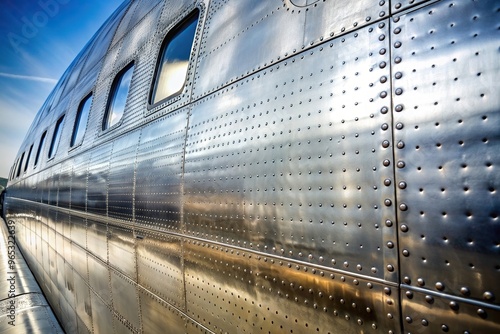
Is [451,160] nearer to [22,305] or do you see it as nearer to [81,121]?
[81,121]

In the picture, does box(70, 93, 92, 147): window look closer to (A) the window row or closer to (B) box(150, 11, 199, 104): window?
(A) the window row

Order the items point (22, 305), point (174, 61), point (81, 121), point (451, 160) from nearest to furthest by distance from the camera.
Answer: point (451, 160) → point (174, 61) → point (81, 121) → point (22, 305)

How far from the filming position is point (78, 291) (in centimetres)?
604

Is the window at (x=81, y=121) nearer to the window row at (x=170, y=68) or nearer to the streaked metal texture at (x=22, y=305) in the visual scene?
the window row at (x=170, y=68)

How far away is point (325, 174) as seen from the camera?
1508 mm

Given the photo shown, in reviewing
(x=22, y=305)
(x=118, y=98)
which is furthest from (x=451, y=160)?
(x=22, y=305)

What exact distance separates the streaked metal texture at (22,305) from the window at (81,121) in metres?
6.22

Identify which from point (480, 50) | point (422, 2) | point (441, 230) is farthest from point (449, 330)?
point (422, 2)

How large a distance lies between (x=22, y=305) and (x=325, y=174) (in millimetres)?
13726

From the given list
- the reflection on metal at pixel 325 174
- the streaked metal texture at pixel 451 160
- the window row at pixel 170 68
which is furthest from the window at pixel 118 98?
the streaked metal texture at pixel 451 160

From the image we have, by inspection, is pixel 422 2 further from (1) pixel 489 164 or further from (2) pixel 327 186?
(2) pixel 327 186

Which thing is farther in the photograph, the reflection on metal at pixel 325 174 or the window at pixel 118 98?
the window at pixel 118 98

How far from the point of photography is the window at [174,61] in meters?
3.17

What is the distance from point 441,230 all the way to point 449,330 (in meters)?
0.43
